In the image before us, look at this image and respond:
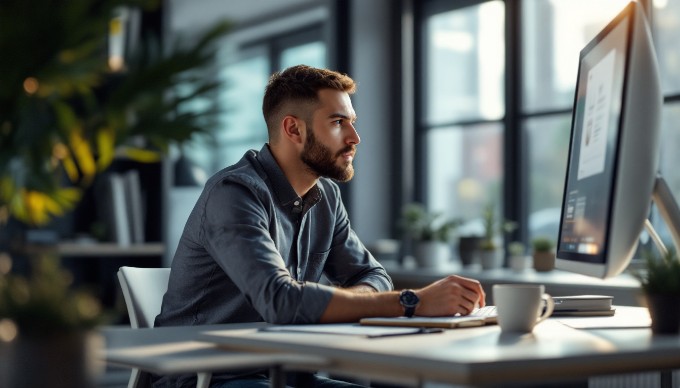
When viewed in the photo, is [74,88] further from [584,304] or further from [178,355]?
[584,304]

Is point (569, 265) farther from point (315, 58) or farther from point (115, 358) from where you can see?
point (315, 58)

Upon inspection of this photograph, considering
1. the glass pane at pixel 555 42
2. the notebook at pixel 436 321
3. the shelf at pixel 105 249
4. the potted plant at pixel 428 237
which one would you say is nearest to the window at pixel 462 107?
the glass pane at pixel 555 42

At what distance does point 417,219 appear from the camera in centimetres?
491

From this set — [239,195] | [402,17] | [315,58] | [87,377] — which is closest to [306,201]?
[239,195]

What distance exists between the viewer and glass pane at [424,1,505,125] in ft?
16.5

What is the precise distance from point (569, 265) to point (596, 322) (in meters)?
0.17

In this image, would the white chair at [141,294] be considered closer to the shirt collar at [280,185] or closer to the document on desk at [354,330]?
the shirt collar at [280,185]

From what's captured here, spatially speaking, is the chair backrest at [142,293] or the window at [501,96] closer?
the chair backrest at [142,293]

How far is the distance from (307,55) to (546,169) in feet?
6.37

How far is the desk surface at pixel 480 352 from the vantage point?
1.12 meters

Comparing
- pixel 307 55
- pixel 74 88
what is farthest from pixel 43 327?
pixel 307 55

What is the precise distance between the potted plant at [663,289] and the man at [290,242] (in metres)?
0.39

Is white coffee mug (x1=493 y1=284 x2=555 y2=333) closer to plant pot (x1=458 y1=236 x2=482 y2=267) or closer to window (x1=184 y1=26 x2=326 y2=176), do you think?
plant pot (x1=458 y1=236 x2=482 y2=267)

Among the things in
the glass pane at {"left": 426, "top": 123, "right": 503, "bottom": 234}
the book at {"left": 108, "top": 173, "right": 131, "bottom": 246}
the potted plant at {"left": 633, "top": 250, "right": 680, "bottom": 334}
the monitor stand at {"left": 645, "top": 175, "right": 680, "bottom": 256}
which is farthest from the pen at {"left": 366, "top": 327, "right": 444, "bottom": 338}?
the glass pane at {"left": 426, "top": 123, "right": 503, "bottom": 234}
